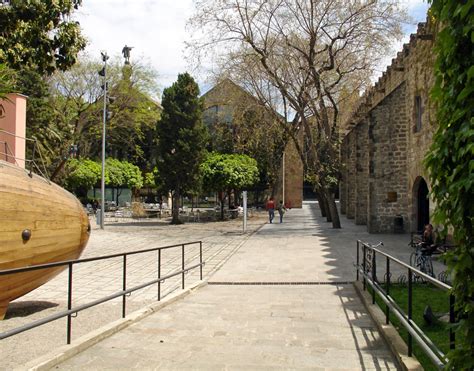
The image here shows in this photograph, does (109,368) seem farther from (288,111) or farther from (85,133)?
(85,133)

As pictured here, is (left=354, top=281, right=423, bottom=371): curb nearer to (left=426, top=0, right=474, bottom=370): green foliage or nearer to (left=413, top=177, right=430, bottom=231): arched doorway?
(left=426, top=0, right=474, bottom=370): green foliage

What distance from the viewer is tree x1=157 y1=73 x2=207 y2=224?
30.6 meters

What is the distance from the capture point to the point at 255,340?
571 centimetres

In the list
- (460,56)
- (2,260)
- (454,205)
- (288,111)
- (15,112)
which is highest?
(288,111)

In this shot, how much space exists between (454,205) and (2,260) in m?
5.49

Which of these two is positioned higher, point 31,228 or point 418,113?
point 418,113

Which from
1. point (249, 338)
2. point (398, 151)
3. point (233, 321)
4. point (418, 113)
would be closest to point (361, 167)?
point (398, 151)

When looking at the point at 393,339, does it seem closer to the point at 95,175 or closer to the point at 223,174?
the point at 223,174

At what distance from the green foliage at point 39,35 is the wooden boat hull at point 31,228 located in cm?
504

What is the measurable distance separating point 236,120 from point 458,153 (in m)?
27.7

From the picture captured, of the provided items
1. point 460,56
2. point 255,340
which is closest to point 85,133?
point 255,340

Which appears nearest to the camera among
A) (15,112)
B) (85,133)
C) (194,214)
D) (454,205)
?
(454,205)

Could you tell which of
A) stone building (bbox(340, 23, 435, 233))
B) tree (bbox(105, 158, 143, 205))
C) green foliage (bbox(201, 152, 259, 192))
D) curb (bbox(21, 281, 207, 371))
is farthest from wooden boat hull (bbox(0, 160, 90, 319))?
tree (bbox(105, 158, 143, 205))

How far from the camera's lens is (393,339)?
204 inches
